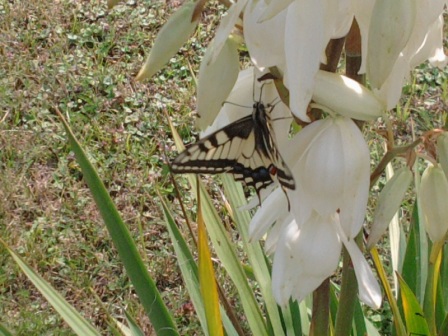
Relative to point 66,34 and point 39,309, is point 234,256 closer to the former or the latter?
point 39,309

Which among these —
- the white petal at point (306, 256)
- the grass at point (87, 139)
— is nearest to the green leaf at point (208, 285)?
the white petal at point (306, 256)

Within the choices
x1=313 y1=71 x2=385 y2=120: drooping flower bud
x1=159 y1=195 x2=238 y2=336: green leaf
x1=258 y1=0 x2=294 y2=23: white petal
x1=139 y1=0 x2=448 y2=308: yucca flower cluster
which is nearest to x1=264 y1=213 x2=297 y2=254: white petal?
x1=139 y1=0 x2=448 y2=308: yucca flower cluster

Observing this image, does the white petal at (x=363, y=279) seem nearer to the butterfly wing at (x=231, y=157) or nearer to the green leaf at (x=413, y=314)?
the butterfly wing at (x=231, y=157)

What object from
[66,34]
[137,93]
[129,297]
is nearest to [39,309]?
[129,297]

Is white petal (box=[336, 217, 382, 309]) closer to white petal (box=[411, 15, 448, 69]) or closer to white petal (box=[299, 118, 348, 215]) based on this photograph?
white petal (box=[299, 118, 348, 215])

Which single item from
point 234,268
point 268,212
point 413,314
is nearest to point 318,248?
point 268,212

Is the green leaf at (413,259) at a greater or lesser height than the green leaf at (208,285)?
greater
